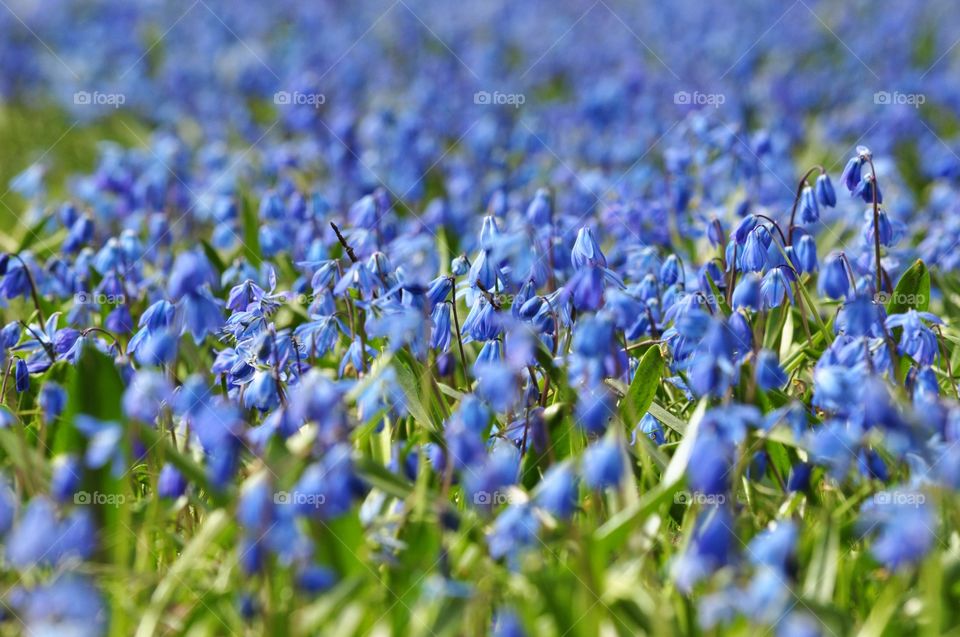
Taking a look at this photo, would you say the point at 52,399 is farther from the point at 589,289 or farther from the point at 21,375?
the point at 589,289

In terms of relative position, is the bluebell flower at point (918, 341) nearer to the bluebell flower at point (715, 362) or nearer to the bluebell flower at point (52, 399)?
the bluebell flower at point (715, 362)

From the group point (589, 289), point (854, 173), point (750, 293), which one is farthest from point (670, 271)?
point (589, 289)

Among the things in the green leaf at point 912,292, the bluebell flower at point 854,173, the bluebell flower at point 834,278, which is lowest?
the green leaf at point 912,292

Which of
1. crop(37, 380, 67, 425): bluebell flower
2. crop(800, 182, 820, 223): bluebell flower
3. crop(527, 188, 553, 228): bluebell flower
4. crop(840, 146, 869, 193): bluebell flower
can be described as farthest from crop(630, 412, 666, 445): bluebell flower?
crop(37, 380, 67, 425): bluebell flower

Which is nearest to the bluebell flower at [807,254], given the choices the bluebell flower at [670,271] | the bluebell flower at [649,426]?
the bluebell flower at [670,271]

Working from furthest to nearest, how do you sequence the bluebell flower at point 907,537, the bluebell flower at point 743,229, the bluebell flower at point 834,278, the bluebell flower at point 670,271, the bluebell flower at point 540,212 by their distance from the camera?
the bluebell flower at point 540,212 < the bluebell flower at point 670,271 < the bluebell flower at point 743,229 < the bluebell flower at point 834,278 < the bluebell flower at point 907,537

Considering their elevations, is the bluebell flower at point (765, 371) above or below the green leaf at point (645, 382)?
above
